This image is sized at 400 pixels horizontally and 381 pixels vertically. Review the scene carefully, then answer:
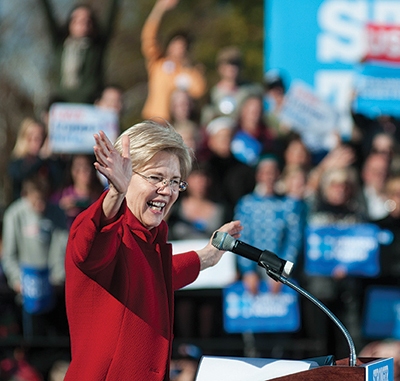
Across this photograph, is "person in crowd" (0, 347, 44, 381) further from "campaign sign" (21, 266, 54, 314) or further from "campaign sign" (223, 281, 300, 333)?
"campaign sign" (223, 281, 300, 333)

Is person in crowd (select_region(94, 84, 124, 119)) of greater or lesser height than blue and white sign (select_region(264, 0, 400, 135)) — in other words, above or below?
below

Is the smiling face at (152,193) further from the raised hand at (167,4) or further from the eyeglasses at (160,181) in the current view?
the raised hand at (167,4)

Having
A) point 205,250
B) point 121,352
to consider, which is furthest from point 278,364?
point 205,250

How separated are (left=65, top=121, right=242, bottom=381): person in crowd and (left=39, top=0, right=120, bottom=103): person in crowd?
473cm

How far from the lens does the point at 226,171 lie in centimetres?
726

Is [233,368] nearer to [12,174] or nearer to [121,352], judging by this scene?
[121,352]

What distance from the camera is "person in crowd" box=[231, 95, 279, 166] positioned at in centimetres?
736

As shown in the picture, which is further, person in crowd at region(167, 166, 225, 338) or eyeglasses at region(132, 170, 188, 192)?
person in crowd at region(167, 166, 225, 338)

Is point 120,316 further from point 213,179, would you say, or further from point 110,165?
point 213,179

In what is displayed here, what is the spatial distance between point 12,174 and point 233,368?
5226 mm

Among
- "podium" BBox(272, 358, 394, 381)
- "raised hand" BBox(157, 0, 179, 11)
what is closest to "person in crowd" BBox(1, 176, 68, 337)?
"raised hand" BBox(157, 0, 179, 11)

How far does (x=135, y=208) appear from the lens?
9.11ft

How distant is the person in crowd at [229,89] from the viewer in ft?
24.3

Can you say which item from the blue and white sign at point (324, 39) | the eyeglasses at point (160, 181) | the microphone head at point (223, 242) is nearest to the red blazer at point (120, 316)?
the eyeglasses at point (160, 181)
